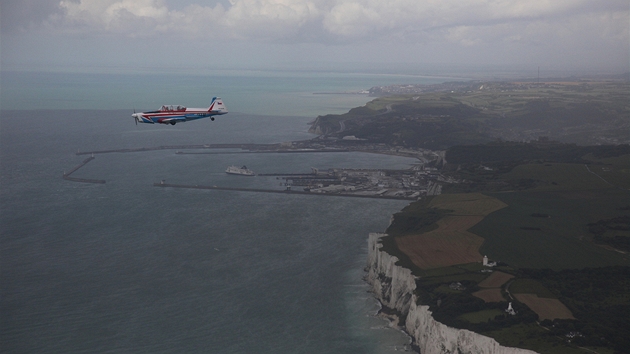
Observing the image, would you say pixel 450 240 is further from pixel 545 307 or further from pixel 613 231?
pixel 613 231

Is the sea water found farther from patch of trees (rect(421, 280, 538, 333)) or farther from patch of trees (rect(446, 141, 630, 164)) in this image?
patch of trees (rect(446, 141, 630, 164))

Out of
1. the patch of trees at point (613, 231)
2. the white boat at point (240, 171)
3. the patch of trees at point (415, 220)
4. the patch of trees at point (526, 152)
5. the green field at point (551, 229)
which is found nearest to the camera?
the green field at point (551, 229)

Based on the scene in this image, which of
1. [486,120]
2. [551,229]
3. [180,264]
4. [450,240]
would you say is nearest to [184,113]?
[180,264]

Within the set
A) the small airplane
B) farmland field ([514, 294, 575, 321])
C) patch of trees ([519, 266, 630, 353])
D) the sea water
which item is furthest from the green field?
the small airplane

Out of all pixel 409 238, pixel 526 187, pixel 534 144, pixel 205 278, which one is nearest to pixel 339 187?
pixel 526 187

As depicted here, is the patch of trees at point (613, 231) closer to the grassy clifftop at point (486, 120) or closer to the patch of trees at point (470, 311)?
the patch of trees at point (470, 311)

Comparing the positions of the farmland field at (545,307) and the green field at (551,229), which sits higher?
the green field at (551,229)

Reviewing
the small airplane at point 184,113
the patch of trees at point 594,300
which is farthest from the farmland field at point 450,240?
the small airplane at point 184,113
